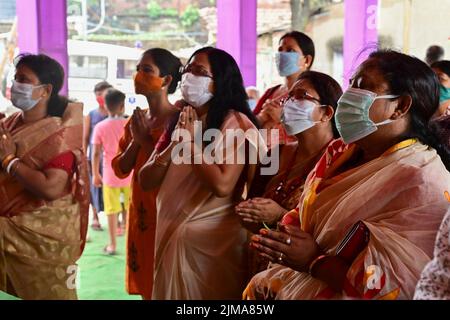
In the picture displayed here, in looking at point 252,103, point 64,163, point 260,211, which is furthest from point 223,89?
point 64,163

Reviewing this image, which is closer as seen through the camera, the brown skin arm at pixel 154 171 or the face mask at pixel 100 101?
the brown skin arm at pixel 154 171

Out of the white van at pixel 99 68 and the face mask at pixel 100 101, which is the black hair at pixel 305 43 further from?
the face mask at pixel 100 101

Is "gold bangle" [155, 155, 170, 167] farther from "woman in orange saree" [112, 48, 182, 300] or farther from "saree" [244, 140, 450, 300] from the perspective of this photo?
"saree" [244, 140, 450, 300]

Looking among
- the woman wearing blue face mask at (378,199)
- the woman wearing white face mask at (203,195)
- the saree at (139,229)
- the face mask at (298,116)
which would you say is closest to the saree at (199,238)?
the woman wearing white face mask at (203,195)

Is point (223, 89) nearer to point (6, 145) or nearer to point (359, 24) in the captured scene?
point (359, 24)

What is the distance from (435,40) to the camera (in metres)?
2.39

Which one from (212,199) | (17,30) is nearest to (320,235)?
(212,199)

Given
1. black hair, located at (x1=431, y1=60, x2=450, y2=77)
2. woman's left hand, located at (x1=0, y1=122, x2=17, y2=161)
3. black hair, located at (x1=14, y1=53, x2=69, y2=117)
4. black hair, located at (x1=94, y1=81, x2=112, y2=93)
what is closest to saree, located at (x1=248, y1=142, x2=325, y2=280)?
black hair, located at (x1=431, y1=60, x2=450, y2=77)

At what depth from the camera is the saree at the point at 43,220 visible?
7.91 feet

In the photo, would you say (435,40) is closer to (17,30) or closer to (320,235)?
(320,235)

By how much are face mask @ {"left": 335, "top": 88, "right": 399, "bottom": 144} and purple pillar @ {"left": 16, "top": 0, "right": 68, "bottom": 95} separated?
1162 millimetres

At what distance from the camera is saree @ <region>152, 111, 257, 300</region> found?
2.26 meters

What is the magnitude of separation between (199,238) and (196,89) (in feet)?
1.72

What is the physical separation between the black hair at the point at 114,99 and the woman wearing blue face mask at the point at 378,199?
93 cm
